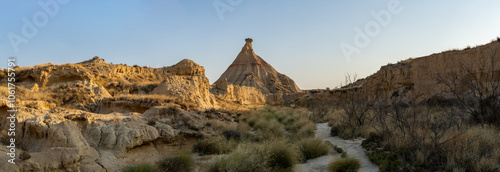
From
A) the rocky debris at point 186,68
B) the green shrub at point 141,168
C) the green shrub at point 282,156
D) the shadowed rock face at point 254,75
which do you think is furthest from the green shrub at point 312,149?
the shadowed rock face at point 254,75

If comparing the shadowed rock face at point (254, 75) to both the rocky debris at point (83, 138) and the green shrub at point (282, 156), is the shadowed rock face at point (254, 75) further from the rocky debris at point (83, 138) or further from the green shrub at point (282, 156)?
the green shrub at point (282, 156)

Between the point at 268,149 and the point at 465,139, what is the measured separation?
4.65 m

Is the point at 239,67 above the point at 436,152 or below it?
above

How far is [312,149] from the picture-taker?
25.0 feet

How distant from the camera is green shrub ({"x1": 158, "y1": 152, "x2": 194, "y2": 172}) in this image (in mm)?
6051

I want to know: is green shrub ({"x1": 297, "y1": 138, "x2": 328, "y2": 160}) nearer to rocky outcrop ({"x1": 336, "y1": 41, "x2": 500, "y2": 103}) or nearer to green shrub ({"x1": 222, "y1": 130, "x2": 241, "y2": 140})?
green shrub ({"x1": 222, "y1": 130, "x2": 241, "y2": 140})

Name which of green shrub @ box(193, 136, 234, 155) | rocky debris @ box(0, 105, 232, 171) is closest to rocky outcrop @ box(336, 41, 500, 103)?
green shrub @ box(193, 136, 234, 155)

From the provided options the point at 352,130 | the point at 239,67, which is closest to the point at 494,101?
the point at 352,130

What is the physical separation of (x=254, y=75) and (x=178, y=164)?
64.4m

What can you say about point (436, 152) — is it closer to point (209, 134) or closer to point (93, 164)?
point (209, 134)

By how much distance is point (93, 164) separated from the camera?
5.43m

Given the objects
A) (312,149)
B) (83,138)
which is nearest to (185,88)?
(83,138)

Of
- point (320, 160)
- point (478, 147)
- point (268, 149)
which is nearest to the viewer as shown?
point (478, 147)

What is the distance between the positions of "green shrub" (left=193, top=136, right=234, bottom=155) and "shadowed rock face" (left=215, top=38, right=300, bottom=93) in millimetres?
57652
